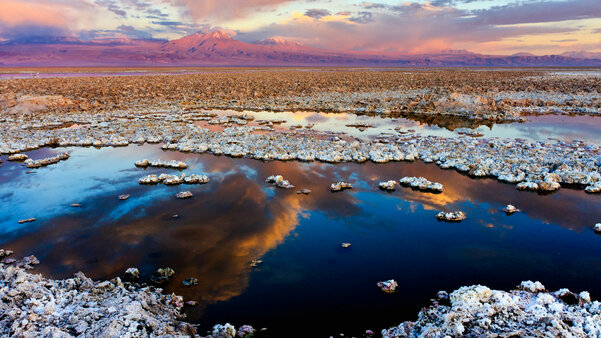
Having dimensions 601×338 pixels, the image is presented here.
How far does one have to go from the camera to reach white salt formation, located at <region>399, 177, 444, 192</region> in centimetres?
1023

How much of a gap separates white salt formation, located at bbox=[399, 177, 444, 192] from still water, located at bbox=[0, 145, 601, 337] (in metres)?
0.30

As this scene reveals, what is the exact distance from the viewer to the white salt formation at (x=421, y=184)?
1023cm

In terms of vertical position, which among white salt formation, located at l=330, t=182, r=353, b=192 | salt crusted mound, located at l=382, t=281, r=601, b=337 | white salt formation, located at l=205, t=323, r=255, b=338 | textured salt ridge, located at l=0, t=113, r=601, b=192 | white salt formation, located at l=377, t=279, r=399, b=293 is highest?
textured salt ridge, located at l=0, t=113, r=601, b=192

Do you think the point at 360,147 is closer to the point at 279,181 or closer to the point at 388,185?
the point at 388,185

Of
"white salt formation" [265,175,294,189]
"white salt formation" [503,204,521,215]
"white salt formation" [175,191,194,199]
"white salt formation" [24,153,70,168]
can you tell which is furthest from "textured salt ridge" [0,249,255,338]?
"white salt formation" [24,153,70,168]

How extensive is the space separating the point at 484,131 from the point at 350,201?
1294 centimetres

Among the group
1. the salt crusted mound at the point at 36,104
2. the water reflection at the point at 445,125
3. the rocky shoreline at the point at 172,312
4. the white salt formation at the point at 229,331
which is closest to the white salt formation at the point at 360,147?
the water reflection at the point at 445,125

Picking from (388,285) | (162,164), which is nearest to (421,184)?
(388,285)

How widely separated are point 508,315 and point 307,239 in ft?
13.3

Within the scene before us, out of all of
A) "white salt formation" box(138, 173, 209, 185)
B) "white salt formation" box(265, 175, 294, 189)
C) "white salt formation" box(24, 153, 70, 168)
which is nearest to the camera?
"white salt formation" box(265, 175, 294, 189)

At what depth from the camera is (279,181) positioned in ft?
35.4

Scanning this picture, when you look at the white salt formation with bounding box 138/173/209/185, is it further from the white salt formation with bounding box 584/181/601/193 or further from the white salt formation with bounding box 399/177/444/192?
the white salt formation with bounding box 584/181/601/193

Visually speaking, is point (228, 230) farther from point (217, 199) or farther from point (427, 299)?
point (427, 299)

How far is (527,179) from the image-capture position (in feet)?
35.0
